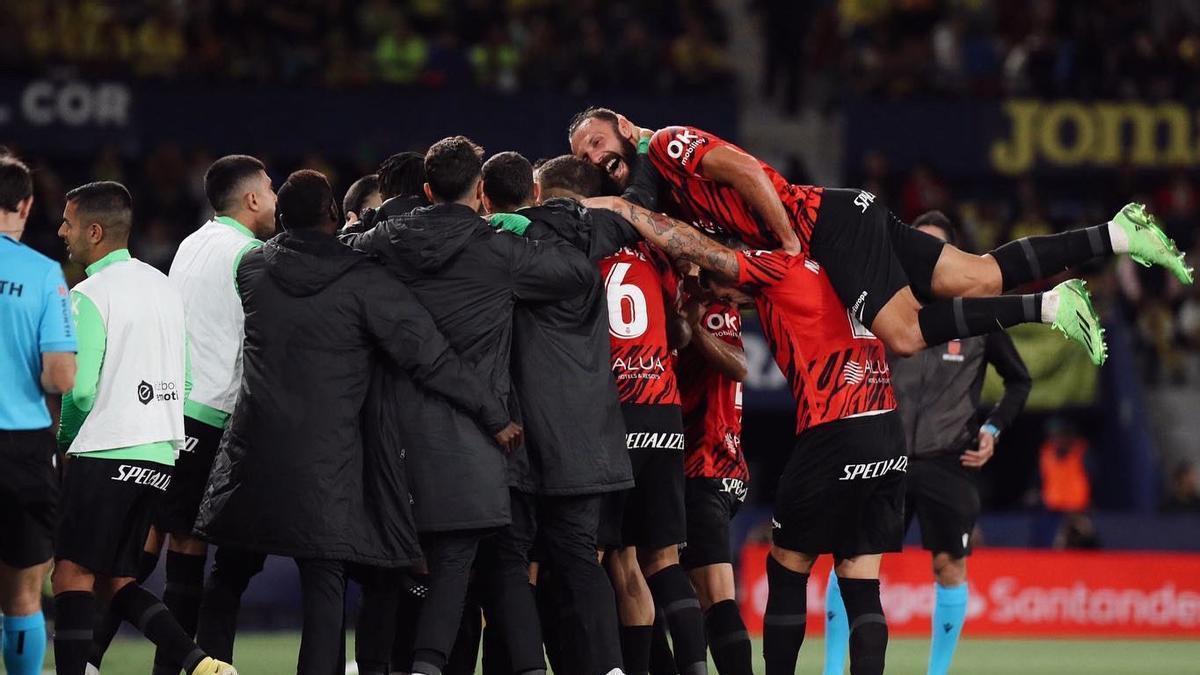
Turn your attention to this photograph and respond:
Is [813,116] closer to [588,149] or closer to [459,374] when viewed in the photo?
[588,149]

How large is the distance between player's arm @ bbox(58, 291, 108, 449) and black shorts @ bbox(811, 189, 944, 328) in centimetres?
341

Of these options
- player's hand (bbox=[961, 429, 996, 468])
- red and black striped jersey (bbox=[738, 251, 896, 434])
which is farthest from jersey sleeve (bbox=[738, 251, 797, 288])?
player's hand (bbox=[961, 429, 996, 468])

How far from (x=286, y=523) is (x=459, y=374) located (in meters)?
0.97

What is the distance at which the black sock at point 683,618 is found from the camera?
7832mm

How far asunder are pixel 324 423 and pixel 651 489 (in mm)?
1729

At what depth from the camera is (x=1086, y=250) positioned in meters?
8.02

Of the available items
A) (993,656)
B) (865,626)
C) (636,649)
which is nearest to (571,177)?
(636,649)

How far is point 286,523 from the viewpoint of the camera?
708 centimetres

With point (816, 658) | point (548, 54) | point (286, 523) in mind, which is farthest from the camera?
point (548, 54)

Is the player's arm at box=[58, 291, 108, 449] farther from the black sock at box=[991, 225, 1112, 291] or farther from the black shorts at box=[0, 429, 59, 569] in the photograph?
the black sock at box=[991, 225, 1112, 291]

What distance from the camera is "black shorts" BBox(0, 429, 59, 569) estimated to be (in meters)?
7.45

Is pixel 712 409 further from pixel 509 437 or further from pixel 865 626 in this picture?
pixel 509 437

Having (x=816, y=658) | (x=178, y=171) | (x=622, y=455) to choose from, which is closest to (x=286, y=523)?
(x=622, y=455)

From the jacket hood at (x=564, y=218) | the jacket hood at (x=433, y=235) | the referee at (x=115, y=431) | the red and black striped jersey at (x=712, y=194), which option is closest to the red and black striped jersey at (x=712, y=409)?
the red and black striped jersey at (x=712, y=194)
